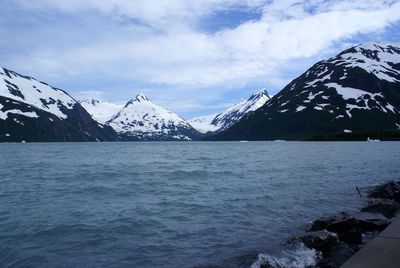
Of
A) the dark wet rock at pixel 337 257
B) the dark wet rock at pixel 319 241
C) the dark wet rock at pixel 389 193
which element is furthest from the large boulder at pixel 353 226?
the dark wet rock at pixel 389 193

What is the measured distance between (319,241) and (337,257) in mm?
2845

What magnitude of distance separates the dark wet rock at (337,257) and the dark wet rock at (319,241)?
1013 mm

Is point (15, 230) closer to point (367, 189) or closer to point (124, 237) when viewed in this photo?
point (124, 237)

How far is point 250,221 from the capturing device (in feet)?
85.6

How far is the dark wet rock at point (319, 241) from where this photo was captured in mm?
19692

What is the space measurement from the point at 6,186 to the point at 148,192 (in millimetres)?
14805

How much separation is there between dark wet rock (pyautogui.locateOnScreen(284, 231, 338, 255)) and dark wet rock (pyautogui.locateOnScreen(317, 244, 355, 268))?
1013 millimetres

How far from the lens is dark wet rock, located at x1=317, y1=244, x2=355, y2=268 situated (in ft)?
54.5

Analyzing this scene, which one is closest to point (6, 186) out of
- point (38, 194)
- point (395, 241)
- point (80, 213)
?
point (38, 194)

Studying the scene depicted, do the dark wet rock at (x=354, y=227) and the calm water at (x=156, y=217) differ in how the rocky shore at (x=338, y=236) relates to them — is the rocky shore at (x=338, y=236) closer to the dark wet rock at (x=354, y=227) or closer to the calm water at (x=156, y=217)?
the dark wet rock at (x=354, y=227)

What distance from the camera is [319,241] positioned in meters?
20.1

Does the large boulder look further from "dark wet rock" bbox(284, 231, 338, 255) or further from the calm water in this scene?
the calm water

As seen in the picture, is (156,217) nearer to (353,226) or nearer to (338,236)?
(338,236)

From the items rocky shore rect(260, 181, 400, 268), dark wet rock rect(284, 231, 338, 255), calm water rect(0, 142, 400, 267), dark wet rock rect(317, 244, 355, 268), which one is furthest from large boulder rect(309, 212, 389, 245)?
dark wet rock rect(317, 244, 355, 268)
